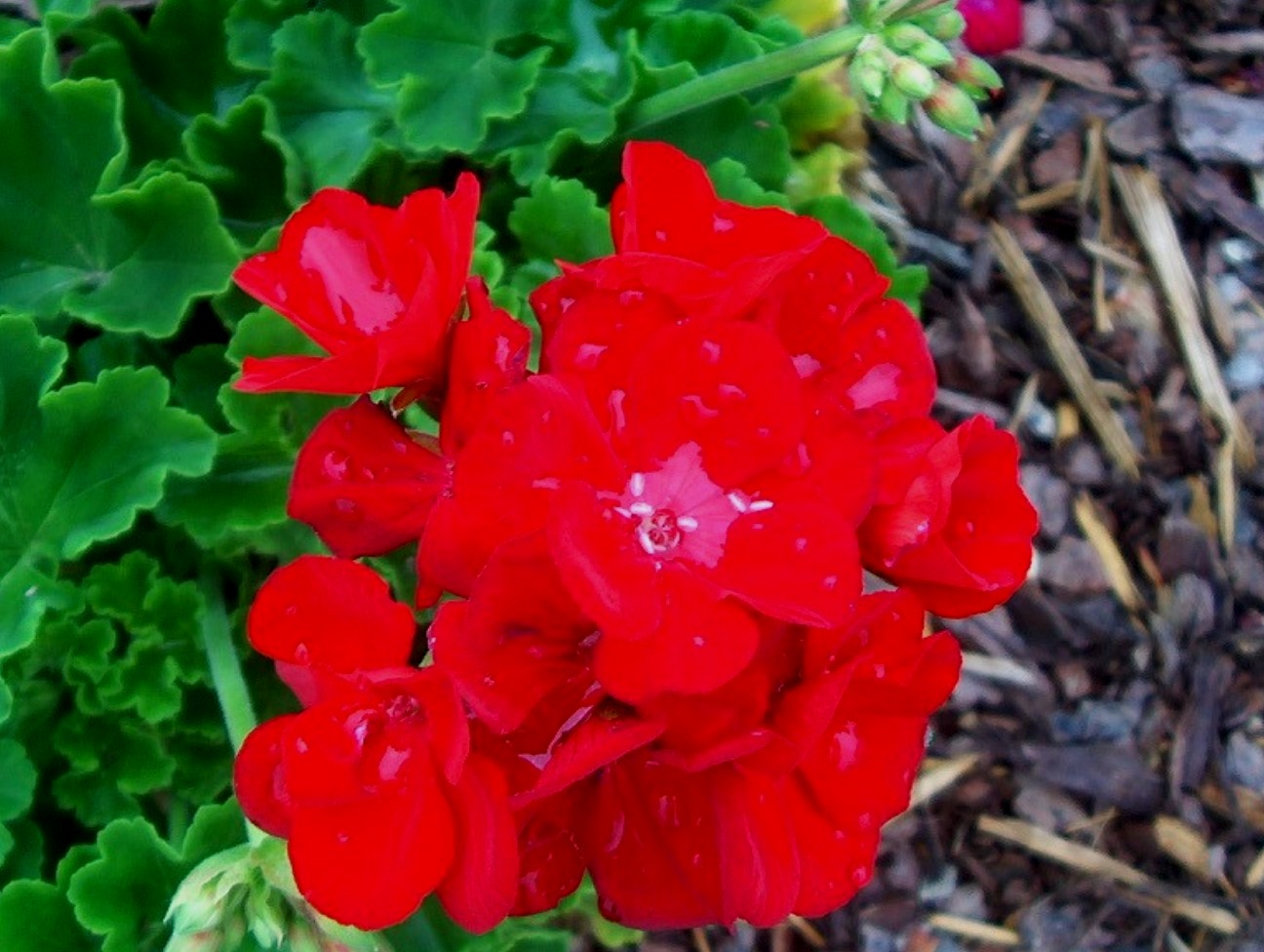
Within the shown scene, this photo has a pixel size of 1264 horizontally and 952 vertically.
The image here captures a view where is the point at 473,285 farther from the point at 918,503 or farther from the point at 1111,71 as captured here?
the point at 1111,71

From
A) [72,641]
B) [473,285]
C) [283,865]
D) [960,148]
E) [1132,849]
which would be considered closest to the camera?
[473,285]

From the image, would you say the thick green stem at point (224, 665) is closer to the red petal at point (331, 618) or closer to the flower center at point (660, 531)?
the red petal at point (331, 618)

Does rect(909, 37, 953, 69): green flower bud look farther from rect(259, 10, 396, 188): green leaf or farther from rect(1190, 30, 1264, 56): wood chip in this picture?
rect(1190, 30, 1264, 56): wood chip

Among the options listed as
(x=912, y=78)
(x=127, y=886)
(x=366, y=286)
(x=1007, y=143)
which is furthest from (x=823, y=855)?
(x=1007, y=143)

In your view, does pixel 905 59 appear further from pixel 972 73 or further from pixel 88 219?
pixel 88 219

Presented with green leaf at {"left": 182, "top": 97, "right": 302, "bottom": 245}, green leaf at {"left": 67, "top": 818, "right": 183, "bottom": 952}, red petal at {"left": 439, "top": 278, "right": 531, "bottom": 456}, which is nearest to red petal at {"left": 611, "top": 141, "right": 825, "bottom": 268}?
red petal at {"left": 439, "top": 278, "right": 531, "bottom": 456}

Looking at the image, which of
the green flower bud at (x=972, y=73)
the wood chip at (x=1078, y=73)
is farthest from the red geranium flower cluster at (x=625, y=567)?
the wood chip at (x=1078, y=73)

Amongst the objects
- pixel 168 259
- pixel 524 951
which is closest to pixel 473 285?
pixel 168 259
